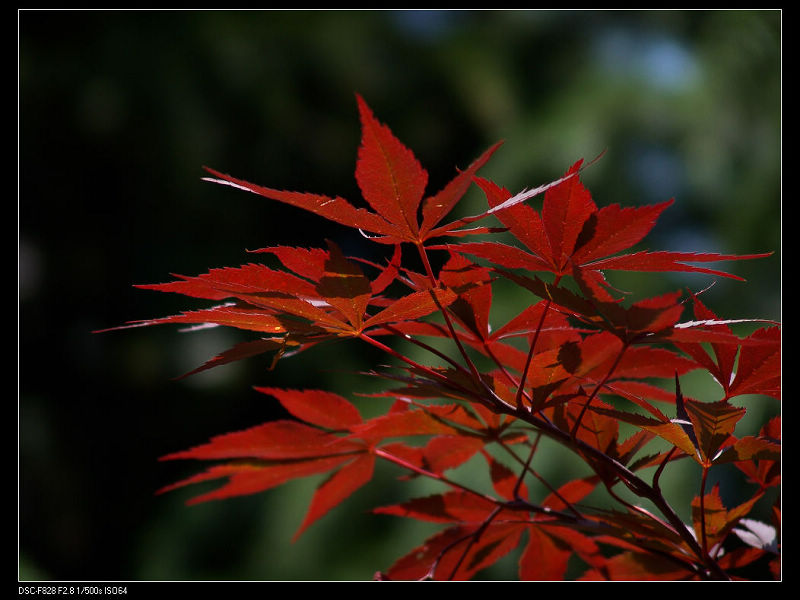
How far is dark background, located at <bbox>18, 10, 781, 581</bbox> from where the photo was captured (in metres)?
1.94

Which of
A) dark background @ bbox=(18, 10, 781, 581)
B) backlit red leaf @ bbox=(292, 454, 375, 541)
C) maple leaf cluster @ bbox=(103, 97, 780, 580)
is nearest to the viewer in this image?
maple leaf cluster @ bbox=(103, 97, 780, 580)

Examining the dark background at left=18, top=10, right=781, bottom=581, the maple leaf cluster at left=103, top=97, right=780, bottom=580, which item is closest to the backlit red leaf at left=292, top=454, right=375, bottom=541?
the maple leaf cluster at left=103, top=97, right=780, bottom=580

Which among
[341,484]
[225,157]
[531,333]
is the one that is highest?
[225,157]

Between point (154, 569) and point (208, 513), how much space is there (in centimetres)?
19

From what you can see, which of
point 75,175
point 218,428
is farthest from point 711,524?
point 75,175

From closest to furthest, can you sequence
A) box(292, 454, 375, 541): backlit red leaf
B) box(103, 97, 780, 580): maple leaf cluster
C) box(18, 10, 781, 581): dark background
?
box(103, 97, 780, 580): maple leaf cluster
box(292, 454, 375, 541): backlit red leaf
box(18, 10, 781, 581): dark background

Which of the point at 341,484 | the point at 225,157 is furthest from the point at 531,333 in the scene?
the point at 225,157

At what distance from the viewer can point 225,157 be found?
229 centimetres

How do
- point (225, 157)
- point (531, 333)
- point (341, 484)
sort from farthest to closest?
point (225, 157) < point (341, 484) < point (531, 333)

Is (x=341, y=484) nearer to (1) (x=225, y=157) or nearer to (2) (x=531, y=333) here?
(2) (x=531, y=333)

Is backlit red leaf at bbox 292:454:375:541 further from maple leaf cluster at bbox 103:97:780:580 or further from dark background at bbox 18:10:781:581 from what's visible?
dark background at bbox 18:10:781:581

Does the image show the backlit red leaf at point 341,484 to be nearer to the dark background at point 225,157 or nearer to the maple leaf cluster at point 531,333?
the maple leaf cluster at point 531,333

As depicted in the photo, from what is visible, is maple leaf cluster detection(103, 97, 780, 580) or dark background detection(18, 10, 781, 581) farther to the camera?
dark background detection(18, 10, 781, 581)

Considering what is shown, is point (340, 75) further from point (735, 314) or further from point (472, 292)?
point (472, 292)
